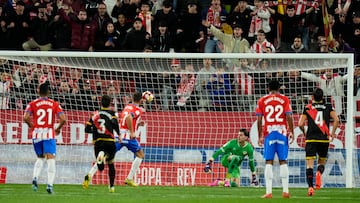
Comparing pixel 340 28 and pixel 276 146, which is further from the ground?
pixel 340 28

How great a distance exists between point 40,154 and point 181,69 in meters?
6.48

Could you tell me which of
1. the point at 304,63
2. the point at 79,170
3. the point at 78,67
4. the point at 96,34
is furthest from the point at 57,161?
the point at 304,63

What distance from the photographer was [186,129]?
1022 inches

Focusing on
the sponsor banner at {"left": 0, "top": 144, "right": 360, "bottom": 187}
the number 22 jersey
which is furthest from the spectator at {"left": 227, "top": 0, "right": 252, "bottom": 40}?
the number 22 jersey

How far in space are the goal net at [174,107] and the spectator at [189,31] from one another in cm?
254

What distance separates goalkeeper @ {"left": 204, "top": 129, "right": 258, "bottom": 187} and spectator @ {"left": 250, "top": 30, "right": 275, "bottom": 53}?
3368 millimetres

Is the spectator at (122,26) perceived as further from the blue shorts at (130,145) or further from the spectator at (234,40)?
the blue shorts at (130,145)

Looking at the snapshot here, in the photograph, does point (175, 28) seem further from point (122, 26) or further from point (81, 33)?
point (81, 33)

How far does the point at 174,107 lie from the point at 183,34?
3439 mm

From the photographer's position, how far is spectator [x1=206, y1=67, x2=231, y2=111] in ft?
85.0

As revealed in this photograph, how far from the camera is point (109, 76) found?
26141 millimetres

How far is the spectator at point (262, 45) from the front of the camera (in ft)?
90.9

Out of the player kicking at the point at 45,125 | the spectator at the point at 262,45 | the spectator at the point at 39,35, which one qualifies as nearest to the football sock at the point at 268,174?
the player kicking at the point at 45,125

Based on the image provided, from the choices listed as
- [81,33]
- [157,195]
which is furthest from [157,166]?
[157,195]
